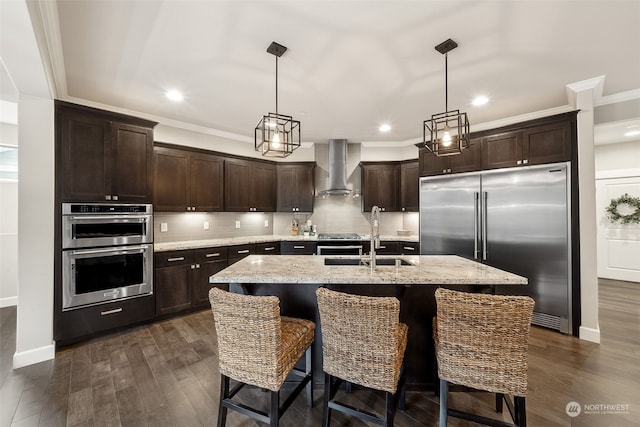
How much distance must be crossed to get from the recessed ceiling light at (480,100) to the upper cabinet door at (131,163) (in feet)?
13.2

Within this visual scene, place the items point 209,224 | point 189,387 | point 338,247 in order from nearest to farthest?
point 189,387 → point 209,224 → point 338,247

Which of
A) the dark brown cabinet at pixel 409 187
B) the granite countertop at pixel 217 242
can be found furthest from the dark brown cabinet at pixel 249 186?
the dark brown cabinet at pixel 409 187

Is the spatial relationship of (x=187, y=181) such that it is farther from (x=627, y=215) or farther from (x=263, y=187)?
(x=627, y=215)

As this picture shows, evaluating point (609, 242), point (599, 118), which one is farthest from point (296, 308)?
point (609, 242)

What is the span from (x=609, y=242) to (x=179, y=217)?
8.12 m

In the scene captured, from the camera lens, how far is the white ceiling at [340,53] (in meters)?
1.92

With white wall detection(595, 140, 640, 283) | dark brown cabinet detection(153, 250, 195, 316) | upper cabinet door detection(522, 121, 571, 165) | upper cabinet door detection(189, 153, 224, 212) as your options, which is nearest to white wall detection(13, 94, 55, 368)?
dark brown cabinet detection(153, 250, 195, 316)

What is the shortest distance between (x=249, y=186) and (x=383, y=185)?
2464mm

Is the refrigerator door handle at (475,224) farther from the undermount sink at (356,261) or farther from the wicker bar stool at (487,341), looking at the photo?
the wicker bar stool at (487,341)

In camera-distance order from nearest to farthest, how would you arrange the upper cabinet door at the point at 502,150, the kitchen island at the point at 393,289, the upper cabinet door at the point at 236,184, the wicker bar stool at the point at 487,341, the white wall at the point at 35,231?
the wicker bar stool at the point at 487,341 → the kitchen island at the point at 393,289 → the white wall at the point at 35,231 → the upper cabinet door at the point at 502,150 → the upper cabinet door at the point at 236,184

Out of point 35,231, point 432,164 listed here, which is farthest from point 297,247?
point 35,231

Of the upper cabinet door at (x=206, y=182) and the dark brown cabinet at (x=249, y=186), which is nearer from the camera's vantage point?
the upper cabinet door at (x=206, y=182)

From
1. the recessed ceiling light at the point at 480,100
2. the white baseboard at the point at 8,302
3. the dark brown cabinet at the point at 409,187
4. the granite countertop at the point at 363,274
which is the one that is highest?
the recessed ceiling light at the point at 480,100

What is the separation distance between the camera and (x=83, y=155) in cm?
290
